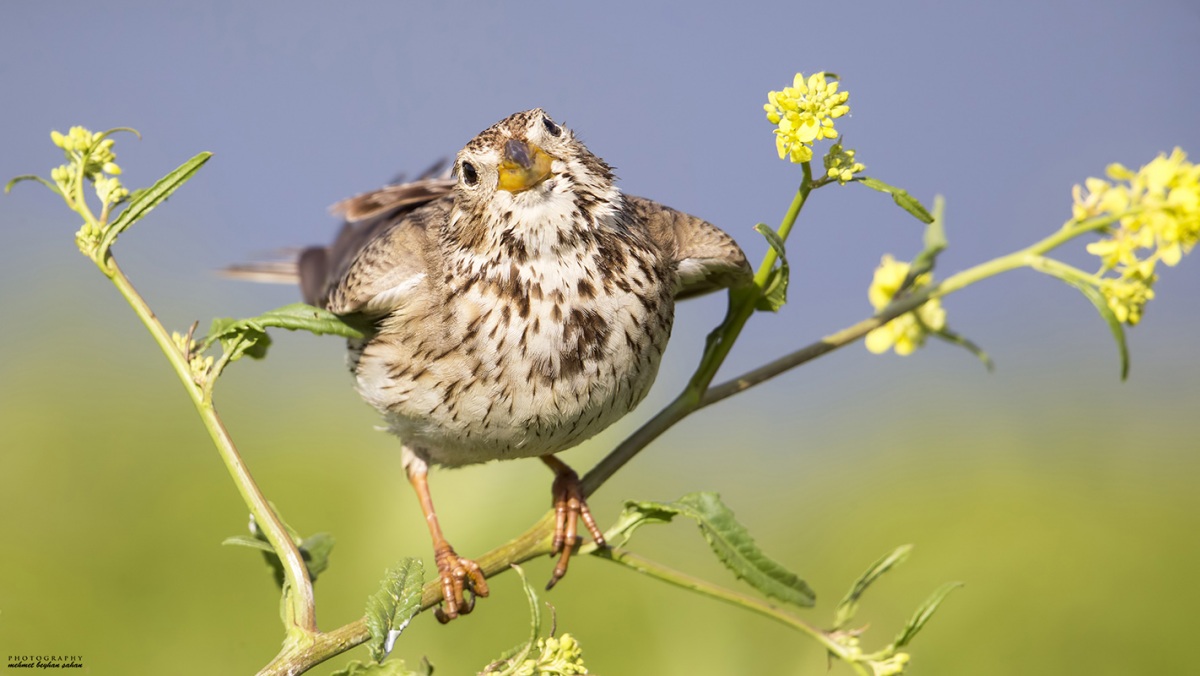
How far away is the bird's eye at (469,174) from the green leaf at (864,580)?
170 cm

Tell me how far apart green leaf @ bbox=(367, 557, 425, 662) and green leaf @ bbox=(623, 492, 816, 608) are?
567mm

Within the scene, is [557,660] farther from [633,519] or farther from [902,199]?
[902,199]

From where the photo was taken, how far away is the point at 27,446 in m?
5.93

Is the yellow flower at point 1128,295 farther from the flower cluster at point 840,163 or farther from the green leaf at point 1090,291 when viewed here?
the flower cluster at point 840,163

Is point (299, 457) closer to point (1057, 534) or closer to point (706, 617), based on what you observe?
point (706, 617)

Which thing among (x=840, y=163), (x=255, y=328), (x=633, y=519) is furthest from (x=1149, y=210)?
(x=255, y=328)

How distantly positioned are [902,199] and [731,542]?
0.82m

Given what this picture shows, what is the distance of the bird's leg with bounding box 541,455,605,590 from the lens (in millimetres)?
3318

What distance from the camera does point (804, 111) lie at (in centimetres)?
244

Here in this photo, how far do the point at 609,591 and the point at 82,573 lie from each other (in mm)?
2379

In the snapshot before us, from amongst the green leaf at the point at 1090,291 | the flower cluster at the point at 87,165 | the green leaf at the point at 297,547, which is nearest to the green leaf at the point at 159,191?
the flower cluster at the point at 87,165

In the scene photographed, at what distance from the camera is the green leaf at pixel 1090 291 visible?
7.69ft

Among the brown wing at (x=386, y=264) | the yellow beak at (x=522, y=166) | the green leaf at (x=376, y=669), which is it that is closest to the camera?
the green leaf at (x=376, y=669)

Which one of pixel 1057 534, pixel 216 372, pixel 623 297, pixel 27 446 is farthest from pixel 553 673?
pixel 27 446
